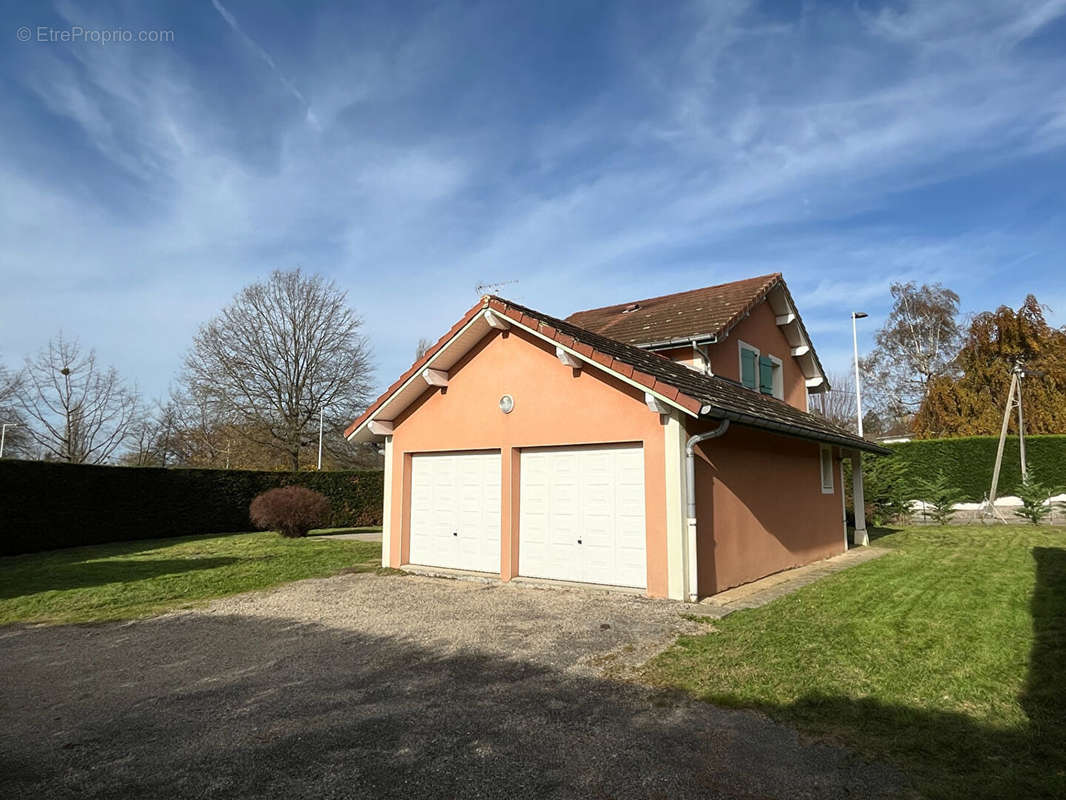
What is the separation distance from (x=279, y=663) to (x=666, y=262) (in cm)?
1518

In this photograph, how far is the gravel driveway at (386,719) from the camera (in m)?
3.52

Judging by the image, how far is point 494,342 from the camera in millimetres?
10883

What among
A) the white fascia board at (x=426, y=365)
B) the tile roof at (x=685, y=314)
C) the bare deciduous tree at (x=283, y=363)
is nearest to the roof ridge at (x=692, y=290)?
the tile roof at (x=685, y=314)

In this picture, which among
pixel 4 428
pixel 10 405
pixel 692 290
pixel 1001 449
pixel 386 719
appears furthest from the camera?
pixel 10 405

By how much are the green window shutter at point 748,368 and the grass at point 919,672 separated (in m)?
5.72

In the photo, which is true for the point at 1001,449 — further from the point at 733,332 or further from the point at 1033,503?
the point at 733,332

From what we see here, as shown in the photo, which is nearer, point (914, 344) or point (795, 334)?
point (795, 334)

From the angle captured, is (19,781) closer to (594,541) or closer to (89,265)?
(594,541)

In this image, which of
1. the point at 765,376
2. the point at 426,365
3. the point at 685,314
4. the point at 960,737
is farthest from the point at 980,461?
the point at 960,737

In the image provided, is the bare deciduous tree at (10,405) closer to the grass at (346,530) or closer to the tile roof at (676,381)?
the grass at (346,530)

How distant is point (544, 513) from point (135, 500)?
50.2 ft

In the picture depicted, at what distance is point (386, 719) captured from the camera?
14.7 ft

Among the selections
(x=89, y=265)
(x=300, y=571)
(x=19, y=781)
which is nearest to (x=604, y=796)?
(x=19, y=781)

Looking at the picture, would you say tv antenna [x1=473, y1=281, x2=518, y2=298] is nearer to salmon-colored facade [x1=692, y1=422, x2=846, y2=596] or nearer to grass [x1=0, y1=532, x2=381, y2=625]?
salmon-colored facade [x1=692, y1=422, x2=846, y2=596]
